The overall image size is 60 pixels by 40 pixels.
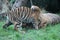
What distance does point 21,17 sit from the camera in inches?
303

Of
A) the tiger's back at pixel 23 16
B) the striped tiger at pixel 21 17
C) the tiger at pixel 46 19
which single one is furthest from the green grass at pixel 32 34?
the tiger at pixel 46 19

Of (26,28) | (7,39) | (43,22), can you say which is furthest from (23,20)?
(7,39)

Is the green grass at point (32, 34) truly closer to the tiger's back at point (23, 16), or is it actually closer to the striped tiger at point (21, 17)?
the striped tiger at point (21, 17)

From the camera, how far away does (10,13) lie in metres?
7.56

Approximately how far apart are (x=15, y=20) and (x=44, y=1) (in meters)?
3.67

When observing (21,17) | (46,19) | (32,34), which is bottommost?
(32,34)

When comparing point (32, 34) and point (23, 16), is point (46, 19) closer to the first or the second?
point (23, 16)

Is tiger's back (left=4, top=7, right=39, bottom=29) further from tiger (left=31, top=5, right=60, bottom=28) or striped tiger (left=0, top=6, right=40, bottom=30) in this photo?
tiger (left=31, top=5, right=60, bottom=28)

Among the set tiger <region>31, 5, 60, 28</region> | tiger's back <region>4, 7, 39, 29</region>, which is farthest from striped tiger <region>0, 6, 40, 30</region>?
tiger <region>31, 5, 60, 28</region>

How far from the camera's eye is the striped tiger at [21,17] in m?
7.46

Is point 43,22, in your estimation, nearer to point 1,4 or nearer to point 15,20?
point 15,20

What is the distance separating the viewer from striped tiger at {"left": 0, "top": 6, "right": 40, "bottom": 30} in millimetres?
7459

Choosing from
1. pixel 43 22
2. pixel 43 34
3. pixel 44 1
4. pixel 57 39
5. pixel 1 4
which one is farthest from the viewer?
pixel 44 1

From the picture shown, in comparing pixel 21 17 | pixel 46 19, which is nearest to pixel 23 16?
pixel 21 17
